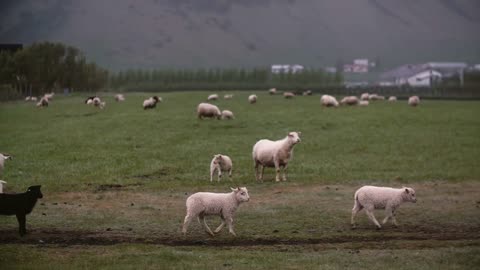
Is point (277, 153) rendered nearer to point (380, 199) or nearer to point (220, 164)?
point (220, 164)

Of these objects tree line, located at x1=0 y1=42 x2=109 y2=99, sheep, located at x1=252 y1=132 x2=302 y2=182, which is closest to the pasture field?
sheep, located at x1=252 y1=132 x2=302 y2=182

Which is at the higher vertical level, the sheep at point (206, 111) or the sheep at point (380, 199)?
the sheep at point (206, 111)

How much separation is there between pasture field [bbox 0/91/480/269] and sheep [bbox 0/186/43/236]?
40 centimetres

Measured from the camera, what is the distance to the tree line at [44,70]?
178ft

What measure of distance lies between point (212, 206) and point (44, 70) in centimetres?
5765

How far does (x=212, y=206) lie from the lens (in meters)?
16.1

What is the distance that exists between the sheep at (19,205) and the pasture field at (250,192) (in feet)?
1.32

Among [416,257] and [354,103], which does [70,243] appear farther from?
[354,103]

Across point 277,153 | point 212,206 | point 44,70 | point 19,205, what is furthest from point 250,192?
point 44,70

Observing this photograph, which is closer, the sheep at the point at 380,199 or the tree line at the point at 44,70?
the sheep at the point at 380,199

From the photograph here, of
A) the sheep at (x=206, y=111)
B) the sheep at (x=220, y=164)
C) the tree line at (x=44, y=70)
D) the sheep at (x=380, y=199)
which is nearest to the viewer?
the sheep at (x=380, y=199)

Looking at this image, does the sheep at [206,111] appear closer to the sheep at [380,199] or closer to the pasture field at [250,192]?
the pasture field at [250,192]

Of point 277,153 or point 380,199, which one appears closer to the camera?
point 380,199

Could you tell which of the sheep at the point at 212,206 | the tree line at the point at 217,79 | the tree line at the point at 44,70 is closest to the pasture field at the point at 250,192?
the sheep at the point at 212,206
